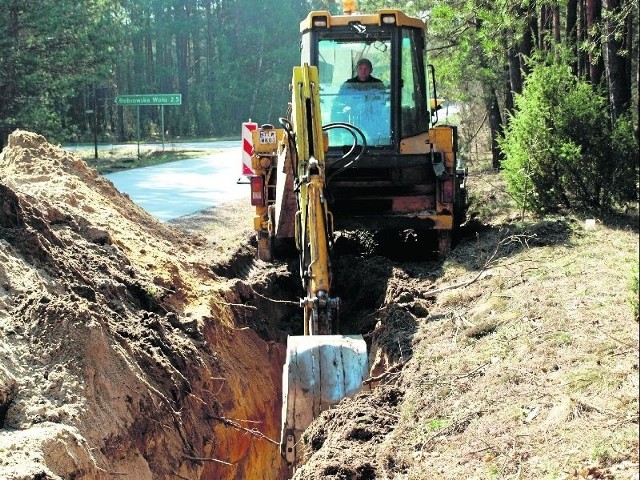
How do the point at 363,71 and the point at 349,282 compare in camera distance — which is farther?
A: the point at 363,71

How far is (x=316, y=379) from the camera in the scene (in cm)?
695

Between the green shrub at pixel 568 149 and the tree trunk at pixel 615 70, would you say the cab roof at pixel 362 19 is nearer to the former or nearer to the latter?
the green shrub at pixel 568 149

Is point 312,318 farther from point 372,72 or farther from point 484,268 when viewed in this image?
point 372,72

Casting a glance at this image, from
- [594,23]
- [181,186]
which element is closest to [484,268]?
[594,23]

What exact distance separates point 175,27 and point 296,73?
2393 inches

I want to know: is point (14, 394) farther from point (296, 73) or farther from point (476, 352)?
point (296, 73)

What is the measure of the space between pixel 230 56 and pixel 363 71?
192 ft

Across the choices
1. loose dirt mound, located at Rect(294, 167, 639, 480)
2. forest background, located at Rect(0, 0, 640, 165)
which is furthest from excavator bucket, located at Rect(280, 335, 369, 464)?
forest background, located at Rect(0, 0, 640, 165)

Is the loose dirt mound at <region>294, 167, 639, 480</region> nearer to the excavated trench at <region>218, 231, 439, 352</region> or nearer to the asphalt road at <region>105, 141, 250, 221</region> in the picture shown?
the excavated trench at <region>218, 231, 439, 352</region>

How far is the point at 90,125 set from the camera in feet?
165

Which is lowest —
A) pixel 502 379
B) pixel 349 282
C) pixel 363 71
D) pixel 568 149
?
pixel 349 282

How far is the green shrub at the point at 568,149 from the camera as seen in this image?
1177 cm

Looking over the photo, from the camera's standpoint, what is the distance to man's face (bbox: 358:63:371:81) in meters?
11.0

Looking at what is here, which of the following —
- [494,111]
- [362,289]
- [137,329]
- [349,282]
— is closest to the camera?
[137,329]
